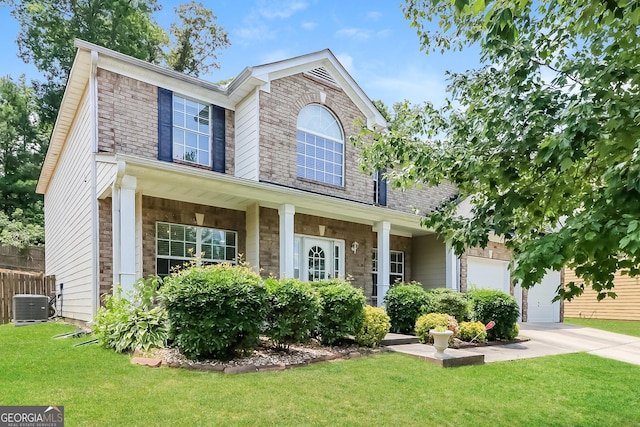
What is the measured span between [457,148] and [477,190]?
0.51m

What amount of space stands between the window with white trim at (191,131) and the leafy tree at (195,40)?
59.4ft

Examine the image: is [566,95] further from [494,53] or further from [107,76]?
[107,76]

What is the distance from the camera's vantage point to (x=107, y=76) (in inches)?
363

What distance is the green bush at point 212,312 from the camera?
588cm

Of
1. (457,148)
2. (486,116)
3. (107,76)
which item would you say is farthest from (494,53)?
(107,76)

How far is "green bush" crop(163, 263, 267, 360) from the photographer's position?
5879 mm

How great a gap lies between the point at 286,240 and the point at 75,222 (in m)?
5.86

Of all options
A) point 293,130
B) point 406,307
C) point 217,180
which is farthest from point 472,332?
point 293,130

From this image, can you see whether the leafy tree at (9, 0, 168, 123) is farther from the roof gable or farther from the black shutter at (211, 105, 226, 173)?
the roof gable

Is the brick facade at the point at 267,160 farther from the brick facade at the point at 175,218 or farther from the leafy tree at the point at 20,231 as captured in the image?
the leafy tree at the point at 20,231

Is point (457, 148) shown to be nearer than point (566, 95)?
No

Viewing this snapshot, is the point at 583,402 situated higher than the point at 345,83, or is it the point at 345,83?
the point at 345,83

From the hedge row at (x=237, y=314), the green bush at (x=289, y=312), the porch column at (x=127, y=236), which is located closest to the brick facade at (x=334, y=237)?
the hedge row at (x=237, y=314)

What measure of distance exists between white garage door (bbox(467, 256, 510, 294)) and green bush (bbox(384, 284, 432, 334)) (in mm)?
4331
